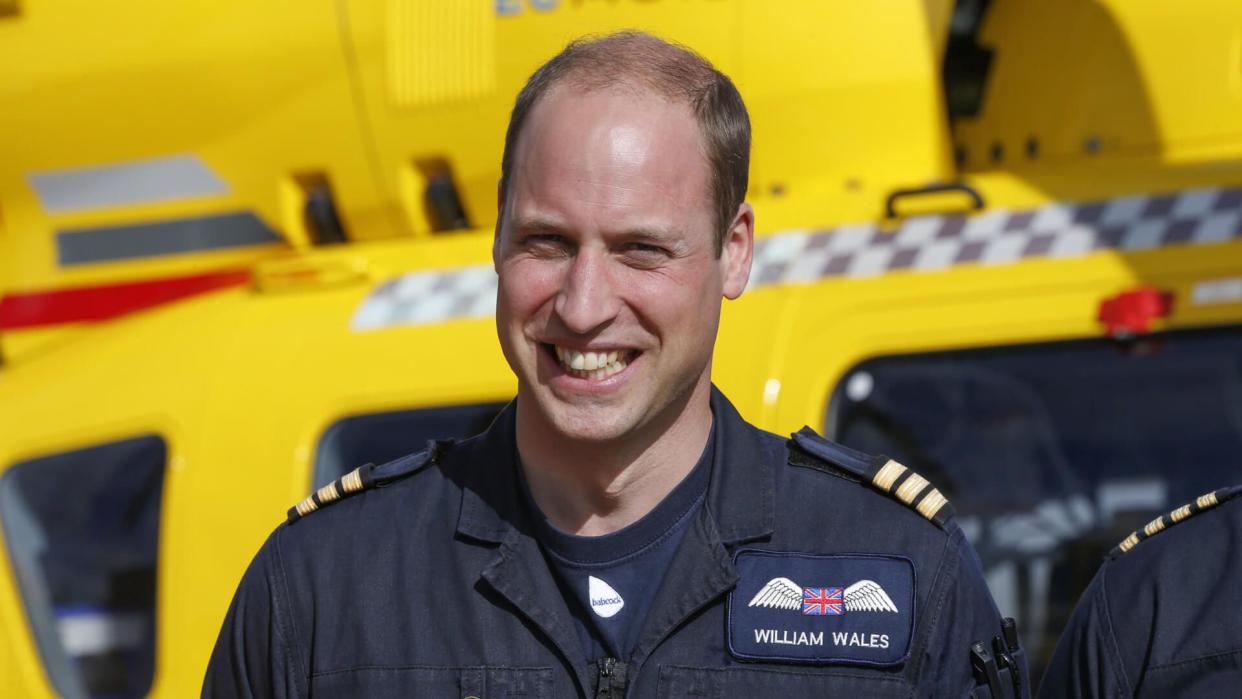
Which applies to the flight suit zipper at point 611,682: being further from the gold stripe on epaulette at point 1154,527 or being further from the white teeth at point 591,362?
the gold stripe on epaulette at point 1154,527

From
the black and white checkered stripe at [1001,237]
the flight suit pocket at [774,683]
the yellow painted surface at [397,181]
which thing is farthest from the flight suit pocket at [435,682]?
the black and white checkered stripe at [1001,237]

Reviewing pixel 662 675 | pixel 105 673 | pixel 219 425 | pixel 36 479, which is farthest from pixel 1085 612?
pixel 36 479

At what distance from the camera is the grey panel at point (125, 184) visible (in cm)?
377

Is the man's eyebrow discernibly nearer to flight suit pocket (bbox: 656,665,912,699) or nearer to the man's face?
the man's face

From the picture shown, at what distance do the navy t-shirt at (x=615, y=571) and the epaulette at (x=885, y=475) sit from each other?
23 cm

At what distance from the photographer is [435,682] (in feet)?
6.32

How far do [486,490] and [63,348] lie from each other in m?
2.06

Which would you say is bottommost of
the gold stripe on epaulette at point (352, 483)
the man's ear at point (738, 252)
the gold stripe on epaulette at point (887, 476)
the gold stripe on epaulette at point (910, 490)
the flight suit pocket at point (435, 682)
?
the flight suit pocket at point (435, 682)

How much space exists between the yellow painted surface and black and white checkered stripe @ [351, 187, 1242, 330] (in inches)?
1.2

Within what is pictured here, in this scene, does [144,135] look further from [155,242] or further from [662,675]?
[662,675]

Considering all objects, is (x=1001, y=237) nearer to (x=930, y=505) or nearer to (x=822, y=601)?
(x=930, y=505)

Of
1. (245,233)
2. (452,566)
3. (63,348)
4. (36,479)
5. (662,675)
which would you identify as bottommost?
(662,675)

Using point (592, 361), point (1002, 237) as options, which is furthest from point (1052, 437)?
point (592, 361)

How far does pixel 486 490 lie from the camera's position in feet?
6.66
